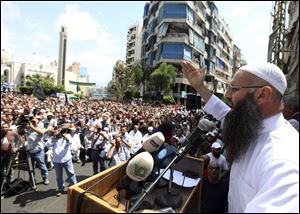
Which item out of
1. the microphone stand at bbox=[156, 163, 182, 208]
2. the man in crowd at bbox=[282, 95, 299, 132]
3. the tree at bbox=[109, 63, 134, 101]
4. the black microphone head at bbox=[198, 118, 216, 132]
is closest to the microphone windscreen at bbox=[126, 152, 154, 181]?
the microphone stand at bbox=[156, 163, 182, 208]

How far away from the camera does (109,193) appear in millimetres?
2414

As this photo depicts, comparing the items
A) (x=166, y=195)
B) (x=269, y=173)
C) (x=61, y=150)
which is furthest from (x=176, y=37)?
(x=269, y=173)

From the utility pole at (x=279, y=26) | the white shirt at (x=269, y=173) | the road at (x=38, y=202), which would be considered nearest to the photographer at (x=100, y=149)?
the road at (x=38, y=202)

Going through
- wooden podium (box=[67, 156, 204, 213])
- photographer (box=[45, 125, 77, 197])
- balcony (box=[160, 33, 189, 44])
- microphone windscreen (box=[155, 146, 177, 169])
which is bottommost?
photographer (box=[45, 125, 77, 197])

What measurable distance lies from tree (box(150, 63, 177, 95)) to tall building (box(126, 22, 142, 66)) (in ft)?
168

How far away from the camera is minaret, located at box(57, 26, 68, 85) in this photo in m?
119

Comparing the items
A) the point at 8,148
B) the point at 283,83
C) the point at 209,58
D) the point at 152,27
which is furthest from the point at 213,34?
the point at 283,83

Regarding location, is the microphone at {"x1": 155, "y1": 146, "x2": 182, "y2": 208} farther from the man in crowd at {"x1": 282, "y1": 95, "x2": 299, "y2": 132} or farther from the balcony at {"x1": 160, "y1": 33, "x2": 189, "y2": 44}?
the balcony at {"x1": 160, "y1": 33, "x2": 189, "y2": 44}

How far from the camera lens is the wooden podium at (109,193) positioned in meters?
1.70

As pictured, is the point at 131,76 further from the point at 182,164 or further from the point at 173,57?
the point at 182,164

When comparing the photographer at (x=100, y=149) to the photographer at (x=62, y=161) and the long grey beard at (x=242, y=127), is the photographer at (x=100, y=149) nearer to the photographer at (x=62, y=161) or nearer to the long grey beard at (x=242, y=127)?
the photographer at (x=62, y=161)

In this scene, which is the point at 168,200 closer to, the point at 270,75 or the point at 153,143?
the point at 153,143

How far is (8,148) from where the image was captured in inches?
283

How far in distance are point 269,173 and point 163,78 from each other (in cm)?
3843
